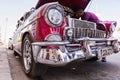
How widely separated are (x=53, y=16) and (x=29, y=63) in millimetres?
1017

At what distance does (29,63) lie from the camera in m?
3.64

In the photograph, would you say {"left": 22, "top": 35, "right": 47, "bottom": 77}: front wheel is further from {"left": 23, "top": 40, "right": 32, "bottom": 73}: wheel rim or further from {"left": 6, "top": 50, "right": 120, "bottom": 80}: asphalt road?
{"left": 6, "top": 50, "right": 120, "bottom": 80}: asphalt road

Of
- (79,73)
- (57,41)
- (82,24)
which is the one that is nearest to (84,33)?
(82,24)

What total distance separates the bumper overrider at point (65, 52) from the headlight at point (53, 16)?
0.32 metres

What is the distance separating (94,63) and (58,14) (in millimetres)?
2230

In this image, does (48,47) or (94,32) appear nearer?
(48,47)

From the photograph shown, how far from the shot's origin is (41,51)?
3.07 meters

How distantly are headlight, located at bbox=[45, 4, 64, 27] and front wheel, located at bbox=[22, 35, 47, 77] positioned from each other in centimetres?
60

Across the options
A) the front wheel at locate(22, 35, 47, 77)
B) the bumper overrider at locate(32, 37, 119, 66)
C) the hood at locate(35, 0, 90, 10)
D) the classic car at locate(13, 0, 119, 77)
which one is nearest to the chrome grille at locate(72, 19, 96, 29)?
the classic car at locate(13, 0, 119, 77)

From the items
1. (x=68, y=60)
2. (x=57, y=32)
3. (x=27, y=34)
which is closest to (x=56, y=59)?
(x=68, y=60)

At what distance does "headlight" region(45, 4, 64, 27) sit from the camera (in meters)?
3.10

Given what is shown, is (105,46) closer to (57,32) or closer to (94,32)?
(94,32)

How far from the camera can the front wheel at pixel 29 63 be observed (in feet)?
11.0

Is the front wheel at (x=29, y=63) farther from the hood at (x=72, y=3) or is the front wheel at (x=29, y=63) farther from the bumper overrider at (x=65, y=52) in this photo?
the hood at (x=72, y=3)
